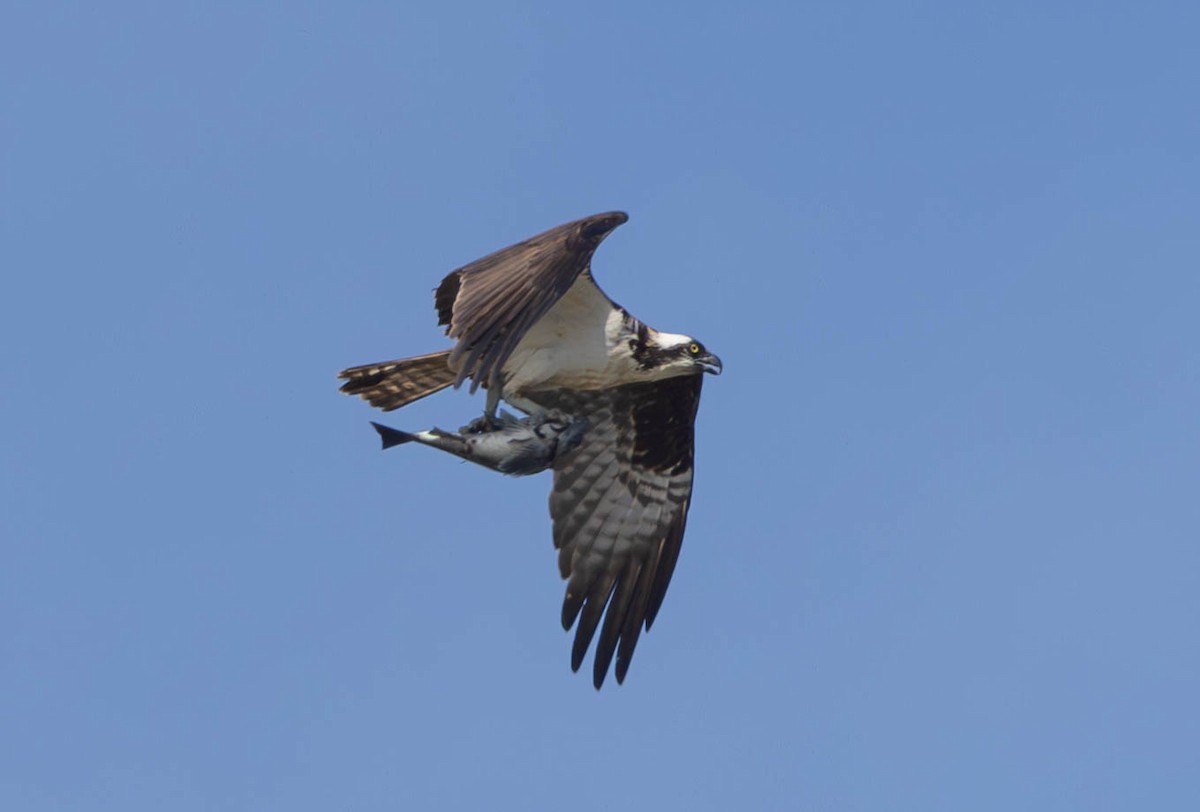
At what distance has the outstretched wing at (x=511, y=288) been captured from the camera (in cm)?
1203

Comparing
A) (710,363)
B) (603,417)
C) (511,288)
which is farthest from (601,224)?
(603,417)

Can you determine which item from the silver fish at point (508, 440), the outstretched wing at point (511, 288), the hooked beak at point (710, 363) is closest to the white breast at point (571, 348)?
the silver fish at point (508, 440)

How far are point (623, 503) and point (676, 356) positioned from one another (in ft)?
4.91

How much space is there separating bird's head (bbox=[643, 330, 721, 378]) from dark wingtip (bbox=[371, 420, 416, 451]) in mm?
2156

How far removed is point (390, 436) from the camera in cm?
1277

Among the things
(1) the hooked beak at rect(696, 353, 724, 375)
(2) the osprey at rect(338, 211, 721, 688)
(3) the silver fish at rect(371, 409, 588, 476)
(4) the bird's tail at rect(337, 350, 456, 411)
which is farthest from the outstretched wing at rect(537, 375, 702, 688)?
(4) the bird's tail at rect(337, 350, 456, 411)

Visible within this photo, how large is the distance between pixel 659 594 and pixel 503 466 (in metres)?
2.17

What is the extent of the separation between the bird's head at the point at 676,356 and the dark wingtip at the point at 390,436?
2156 mm

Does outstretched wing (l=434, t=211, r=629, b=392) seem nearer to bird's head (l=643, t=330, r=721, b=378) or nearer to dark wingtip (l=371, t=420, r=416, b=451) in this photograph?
dark wingtip (l=371, t=420, r=416, b=451)

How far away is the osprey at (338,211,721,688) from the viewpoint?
1402 cm

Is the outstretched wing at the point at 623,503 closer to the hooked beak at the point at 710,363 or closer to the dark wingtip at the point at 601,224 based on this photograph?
the hooked beak at the point at 710,363

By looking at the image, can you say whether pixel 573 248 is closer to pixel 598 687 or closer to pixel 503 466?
Result: pixel 503 466

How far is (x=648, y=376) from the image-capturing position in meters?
14.4

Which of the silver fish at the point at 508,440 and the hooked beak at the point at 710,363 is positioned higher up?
the hooked beak at the point at 710,363
